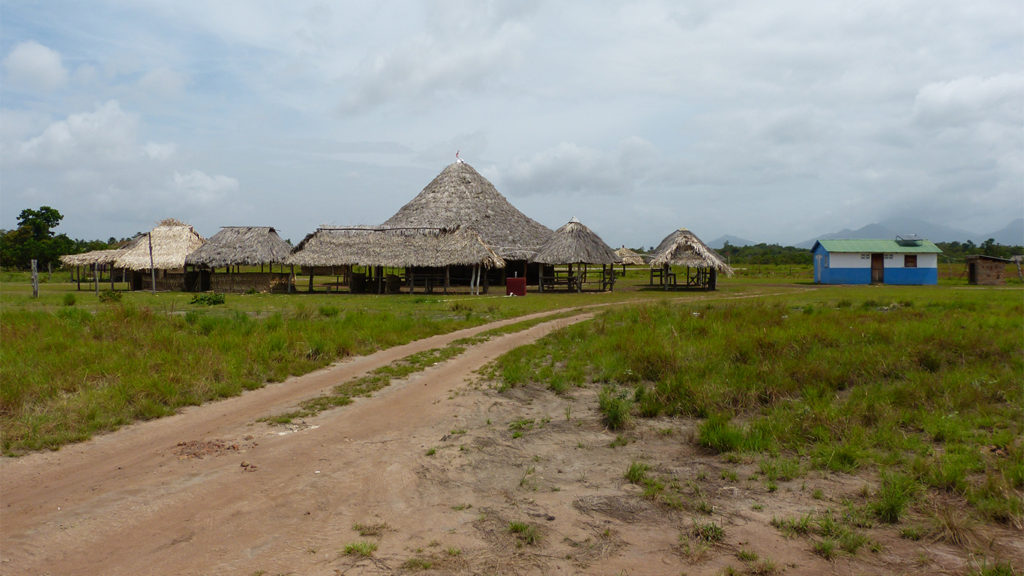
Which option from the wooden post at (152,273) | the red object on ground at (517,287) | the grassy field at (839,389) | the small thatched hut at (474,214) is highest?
the small thatched hut at (474,214)

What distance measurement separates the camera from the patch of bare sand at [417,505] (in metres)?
3.91

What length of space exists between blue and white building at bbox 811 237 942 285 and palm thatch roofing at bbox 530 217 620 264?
13.7 metres

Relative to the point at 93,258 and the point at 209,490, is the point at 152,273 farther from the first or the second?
the point at 209,490

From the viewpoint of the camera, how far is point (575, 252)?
101ft

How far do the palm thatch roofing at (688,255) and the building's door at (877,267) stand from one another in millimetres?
9647

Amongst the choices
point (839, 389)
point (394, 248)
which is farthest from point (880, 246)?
point (839, 389)

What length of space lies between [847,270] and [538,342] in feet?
98.6

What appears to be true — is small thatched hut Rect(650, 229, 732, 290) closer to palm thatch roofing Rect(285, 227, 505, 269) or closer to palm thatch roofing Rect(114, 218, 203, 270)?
palm thatch roofing Rect(285, 227, 505, 269)

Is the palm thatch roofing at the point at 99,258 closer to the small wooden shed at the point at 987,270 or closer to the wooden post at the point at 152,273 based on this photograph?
the wooden post at the point at 152,273

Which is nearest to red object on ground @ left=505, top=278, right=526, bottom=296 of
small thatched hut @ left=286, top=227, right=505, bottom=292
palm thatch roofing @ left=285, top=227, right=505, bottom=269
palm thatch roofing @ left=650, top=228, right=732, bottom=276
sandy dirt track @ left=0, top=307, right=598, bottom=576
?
small thatched hut @ left=286, top=227, right=505, bottom=292

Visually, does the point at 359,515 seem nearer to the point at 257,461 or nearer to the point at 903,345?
the point at 257,461

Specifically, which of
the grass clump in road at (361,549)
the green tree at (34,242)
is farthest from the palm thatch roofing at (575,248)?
the green tree at (34,242)

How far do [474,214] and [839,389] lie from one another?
3254 cm

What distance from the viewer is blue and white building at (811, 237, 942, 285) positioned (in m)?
35.6
